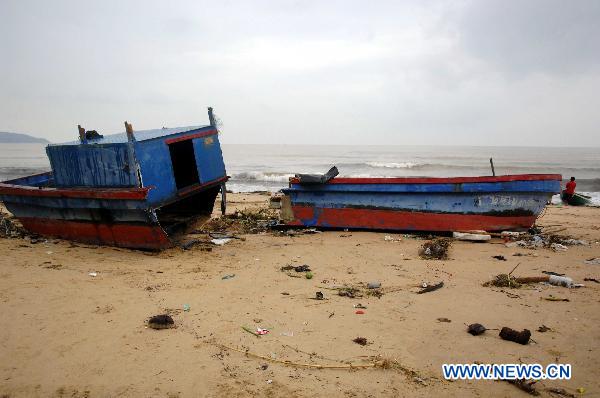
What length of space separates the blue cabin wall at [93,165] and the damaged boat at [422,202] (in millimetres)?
3698

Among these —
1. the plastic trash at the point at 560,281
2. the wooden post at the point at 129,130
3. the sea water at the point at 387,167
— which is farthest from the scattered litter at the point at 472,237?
the sea water at the point at 387,167

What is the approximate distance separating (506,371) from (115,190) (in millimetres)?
6522

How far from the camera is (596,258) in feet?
21.5

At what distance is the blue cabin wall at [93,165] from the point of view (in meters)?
6.80

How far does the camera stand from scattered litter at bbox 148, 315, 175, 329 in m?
3.93

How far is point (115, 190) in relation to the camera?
6.87 metres

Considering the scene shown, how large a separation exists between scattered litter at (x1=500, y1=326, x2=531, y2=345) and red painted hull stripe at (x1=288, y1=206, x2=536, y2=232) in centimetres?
456

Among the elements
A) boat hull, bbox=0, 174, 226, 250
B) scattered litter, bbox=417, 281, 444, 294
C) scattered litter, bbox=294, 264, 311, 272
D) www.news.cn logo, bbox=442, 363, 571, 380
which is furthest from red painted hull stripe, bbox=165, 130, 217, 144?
www.news.cn logo, bbox=442, 363, 571, 380

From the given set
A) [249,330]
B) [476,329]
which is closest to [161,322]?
[249,330]

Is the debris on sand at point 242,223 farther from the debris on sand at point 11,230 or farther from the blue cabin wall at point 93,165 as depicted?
the debris on sand at point 11,230

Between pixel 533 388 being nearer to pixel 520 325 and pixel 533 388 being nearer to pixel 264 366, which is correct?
pixel 520 325

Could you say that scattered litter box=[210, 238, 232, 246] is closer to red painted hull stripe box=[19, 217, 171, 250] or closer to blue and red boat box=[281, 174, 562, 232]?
red painted hull stripe box=[19, 217, 171, 250]

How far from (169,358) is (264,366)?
0.87 m

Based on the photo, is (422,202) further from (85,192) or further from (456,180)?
(85,192)
